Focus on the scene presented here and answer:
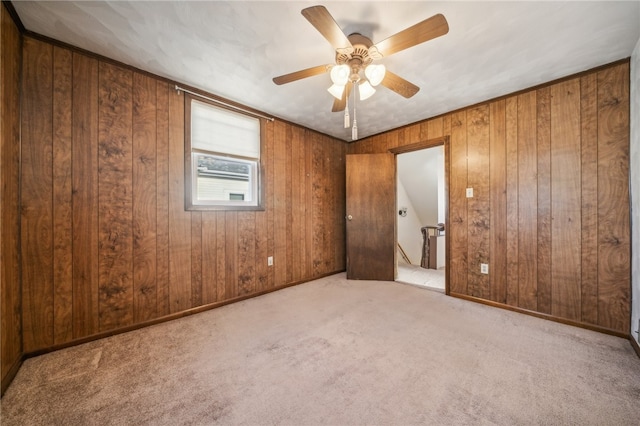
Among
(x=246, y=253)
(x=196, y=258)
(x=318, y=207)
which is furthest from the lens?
(x=318, y=207)

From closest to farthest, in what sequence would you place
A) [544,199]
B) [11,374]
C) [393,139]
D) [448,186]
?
[11,374] → [544,199] → [448,186] → [393,139]

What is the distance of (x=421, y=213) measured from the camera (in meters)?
5.35

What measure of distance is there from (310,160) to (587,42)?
2.79 meters

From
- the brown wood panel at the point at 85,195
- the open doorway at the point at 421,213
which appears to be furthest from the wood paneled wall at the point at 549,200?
the brown wood panel at the point at 85,195

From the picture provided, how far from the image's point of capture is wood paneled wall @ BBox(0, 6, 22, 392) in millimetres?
1354

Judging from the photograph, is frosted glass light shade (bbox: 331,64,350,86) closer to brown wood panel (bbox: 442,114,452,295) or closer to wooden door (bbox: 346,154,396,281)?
brown wood panel (bbox: 442,114,452,295)

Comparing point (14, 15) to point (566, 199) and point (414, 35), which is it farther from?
point (566, 199)

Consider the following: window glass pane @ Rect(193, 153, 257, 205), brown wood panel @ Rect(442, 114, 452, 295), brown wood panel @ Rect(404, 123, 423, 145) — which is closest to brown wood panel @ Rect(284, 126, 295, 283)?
window glass pane @ Rect(193, 153, 257, 205)

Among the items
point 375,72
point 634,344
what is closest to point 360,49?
point 375,72

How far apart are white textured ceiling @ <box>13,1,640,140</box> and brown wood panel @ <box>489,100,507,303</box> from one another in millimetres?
311

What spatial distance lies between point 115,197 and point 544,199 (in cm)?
388

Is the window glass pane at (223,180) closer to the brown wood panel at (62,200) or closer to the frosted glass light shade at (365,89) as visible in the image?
the brown wood panel at (62,200)

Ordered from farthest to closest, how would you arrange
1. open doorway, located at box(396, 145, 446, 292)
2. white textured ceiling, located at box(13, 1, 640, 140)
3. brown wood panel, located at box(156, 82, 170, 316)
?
1. open doorway, located at box(396, 145, 446, 292)
2. brown wood panel, located at box(156, 82, 170, 316)
3. white textured ceiling, located at box(13, 1, 640, 140)

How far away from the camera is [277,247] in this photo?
3.11 metres
